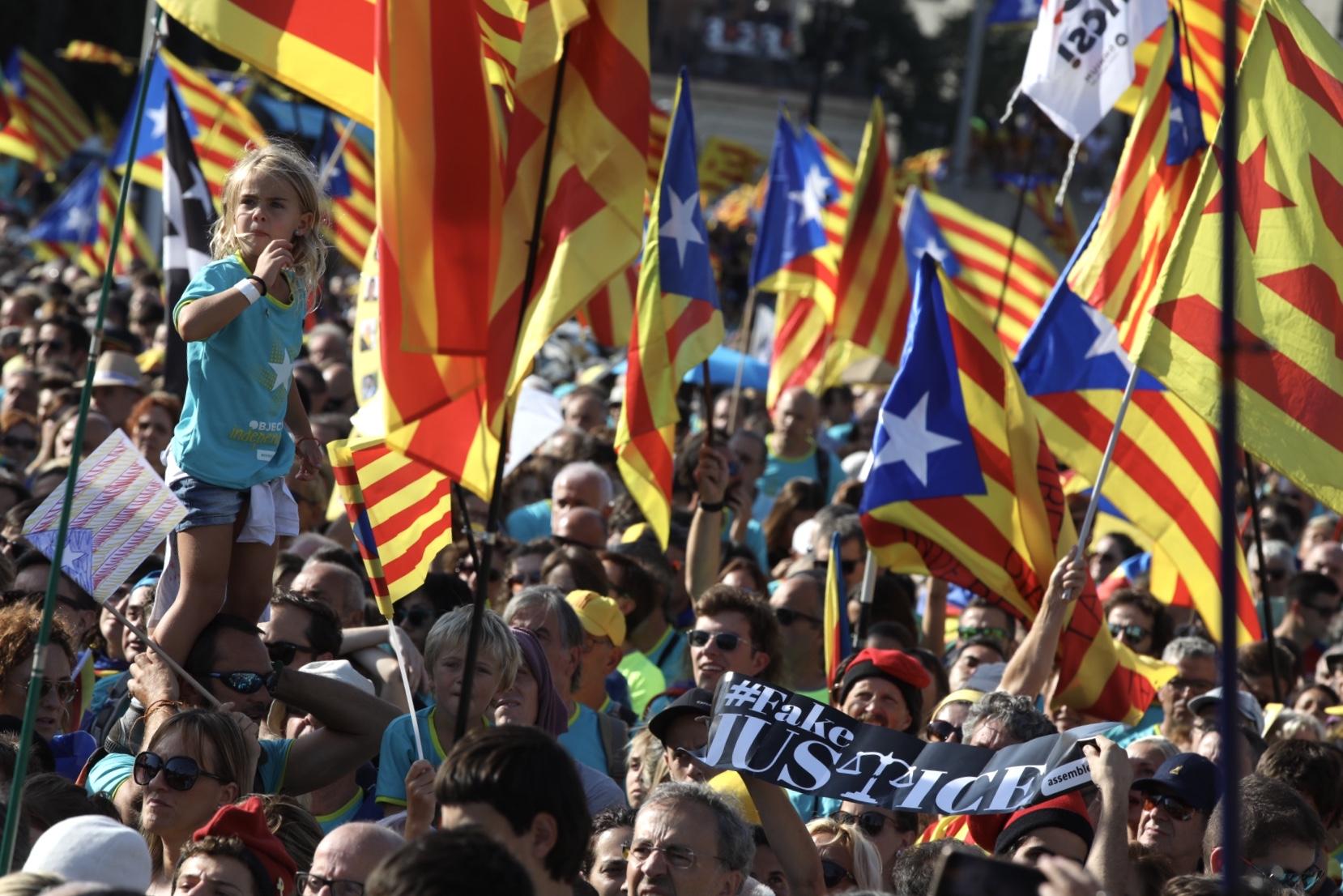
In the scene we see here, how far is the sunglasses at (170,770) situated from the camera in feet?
14.0

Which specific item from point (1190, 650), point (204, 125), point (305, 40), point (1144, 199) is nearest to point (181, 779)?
point (305, 40)

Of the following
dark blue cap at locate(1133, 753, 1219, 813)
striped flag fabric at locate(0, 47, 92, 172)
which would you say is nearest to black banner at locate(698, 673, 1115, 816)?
dark blue cap at locate(1133, 753, 1219, 813)

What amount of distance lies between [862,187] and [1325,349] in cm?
600

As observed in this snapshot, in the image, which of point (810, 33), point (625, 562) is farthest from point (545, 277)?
point (810, 33)

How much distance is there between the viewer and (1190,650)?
23.4 feet

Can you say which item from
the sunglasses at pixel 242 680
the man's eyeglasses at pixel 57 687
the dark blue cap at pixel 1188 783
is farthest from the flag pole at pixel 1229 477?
the man's eyeglasses at pixel 57 687

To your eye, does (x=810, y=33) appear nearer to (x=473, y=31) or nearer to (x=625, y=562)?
(x=625, y=562)

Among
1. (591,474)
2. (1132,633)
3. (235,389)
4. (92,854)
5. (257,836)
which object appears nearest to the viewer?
(92,854)

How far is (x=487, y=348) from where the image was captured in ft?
13.7

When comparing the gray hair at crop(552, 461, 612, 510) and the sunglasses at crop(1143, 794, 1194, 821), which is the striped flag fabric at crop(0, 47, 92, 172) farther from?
the sunglasses at crop(1143, 794, 1194, 821)

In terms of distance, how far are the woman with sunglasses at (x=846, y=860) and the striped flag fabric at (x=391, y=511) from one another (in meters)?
1.24

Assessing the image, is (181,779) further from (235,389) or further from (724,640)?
(724,640)

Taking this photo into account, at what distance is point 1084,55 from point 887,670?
14.1 ft

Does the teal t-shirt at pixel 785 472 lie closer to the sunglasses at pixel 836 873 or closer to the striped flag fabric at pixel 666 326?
the striped flag fabric at pixel 666 326
